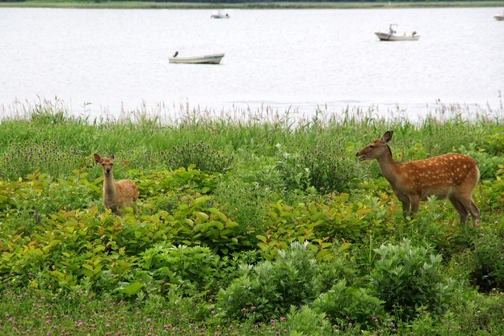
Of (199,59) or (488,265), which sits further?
(199,59)

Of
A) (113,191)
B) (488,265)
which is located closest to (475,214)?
(488,265)

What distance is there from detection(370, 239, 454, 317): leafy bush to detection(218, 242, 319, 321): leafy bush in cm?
67

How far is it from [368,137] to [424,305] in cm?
686

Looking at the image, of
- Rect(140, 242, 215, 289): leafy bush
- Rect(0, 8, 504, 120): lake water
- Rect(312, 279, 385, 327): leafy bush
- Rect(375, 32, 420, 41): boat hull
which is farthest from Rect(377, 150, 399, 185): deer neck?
Rect(375, 32, 420, 41): boat hull

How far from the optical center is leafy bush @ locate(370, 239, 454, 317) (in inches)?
187

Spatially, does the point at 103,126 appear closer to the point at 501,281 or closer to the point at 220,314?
the point at 220,314

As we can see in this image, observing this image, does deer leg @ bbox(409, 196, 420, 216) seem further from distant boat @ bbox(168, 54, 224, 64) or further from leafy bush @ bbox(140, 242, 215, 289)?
distant boat @ bbox(168, 54, 224, 64)

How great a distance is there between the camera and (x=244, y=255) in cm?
573

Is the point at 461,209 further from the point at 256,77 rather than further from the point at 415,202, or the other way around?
the point at 256,77

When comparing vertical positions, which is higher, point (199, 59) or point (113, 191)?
point (113, 191)

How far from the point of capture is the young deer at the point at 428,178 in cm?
638

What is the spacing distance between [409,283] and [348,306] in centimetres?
71

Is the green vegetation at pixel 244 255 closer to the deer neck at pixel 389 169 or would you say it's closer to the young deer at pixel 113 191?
the young deer at pixel 113 191

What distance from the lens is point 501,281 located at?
17.8ft
